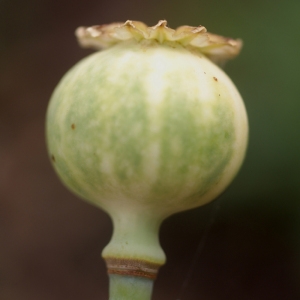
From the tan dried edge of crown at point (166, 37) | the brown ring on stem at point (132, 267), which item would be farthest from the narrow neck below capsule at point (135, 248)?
the tan dried edge of crown at point (166, 37)

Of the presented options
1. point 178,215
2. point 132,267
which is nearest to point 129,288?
point 132,267

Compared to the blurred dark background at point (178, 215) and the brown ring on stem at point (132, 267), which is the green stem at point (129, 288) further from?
the blurred dark background at point (178, 215)

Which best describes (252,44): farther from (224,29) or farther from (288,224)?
(288,224)

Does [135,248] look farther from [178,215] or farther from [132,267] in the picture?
[178,215]

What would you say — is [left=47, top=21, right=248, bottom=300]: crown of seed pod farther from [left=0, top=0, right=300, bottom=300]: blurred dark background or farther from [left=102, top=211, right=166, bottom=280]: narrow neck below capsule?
[left=0, top=0, right=300, bottom=300]: blurred dark background

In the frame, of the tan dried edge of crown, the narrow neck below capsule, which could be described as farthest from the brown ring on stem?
the tan dried edge of crown

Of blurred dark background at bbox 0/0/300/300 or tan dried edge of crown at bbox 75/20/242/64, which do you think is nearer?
tan dried edge of crown at bbox 75/20/242/64
